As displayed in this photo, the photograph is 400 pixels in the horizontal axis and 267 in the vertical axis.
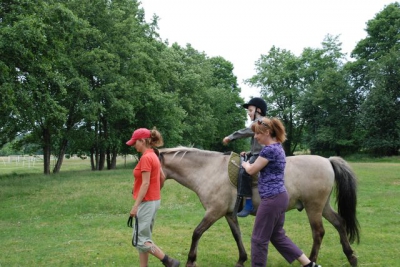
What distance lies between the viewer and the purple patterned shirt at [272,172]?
499 cm

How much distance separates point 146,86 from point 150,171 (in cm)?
2829

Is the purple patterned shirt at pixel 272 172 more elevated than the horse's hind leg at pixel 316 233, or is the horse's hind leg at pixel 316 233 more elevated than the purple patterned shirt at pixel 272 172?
the purple patterned shirt at pixel 272 172

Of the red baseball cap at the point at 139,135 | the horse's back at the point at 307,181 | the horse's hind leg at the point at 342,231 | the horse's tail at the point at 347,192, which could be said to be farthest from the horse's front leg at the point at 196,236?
the horse's tail at the point at 347,192

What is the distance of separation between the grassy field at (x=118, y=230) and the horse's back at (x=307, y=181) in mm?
1205

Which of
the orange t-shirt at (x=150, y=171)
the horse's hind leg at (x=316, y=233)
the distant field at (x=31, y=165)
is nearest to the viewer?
the orange t-shirt at (x=150, y=171)

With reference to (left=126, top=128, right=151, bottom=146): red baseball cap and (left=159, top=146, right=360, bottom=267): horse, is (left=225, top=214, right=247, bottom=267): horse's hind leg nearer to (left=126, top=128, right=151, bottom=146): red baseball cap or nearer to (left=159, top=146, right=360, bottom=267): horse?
(left=159, top=146, right=360, bottom=267): horse

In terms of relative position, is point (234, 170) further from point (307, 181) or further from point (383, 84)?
point (383, 84)

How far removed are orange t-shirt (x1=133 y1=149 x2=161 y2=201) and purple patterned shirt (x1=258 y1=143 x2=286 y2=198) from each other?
1590mm

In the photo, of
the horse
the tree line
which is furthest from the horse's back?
the tree line

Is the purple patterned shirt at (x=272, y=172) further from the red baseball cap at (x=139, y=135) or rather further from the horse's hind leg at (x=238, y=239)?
the horse's hind leg at (x=238, y=239)

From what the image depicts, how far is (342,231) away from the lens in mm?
7270

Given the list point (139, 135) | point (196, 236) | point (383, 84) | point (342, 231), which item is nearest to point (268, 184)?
point (139, 135)

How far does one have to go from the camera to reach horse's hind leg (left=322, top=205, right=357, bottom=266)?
699 cm

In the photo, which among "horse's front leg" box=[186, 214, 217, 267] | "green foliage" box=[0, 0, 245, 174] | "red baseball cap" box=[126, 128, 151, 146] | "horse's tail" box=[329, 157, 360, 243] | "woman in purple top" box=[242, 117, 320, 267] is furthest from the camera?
"green foliage" box=[0, 0, 245, 174]
